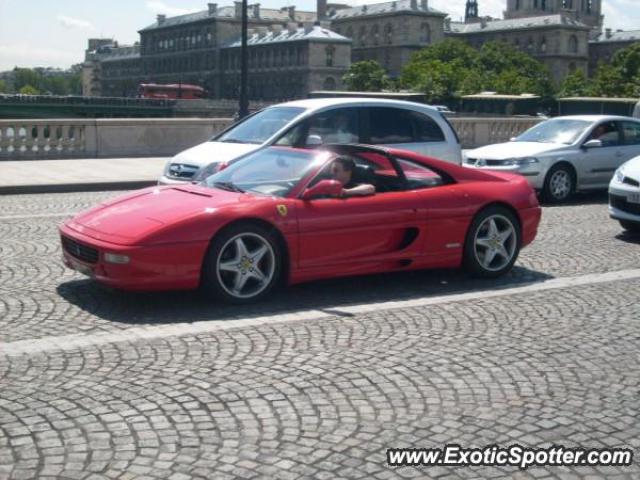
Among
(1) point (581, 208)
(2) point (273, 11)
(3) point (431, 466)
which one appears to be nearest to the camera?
(3) point (431, 466)

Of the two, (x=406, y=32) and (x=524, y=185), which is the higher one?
(x=406, y=32)

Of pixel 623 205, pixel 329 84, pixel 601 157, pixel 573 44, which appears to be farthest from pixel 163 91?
pixel 623 205

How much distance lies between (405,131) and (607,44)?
6531 inches

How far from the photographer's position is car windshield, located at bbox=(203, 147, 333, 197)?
8039 millimetres

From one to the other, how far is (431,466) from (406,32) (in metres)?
158

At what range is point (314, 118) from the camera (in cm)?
1315

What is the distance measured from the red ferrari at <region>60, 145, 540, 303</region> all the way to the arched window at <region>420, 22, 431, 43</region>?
156m

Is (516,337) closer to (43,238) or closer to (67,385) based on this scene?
(67,385)

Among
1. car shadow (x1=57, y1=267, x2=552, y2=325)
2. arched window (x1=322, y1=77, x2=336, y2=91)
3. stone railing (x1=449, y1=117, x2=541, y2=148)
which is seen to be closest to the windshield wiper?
car shadow (x1=57, y1=267, x2=552, y2=325)

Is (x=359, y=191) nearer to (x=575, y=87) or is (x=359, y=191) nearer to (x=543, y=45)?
(x=575, y=87)

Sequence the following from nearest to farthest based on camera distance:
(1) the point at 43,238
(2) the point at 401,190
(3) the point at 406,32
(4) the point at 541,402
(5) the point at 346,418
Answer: (5) the point at 346,418 → (4) the point at 541,402 → (2) the point at 401,190 → (1) the point at 43,238 → (3) the point at 406,32

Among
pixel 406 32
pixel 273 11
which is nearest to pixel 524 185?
pixel 406 32

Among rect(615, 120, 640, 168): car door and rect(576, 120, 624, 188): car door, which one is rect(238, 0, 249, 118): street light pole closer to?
rect(576, 120, 624, 188): car door

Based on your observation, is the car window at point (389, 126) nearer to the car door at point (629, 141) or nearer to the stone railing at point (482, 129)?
the car door at point (629, 141)
